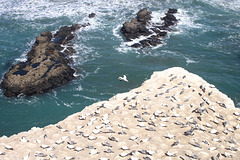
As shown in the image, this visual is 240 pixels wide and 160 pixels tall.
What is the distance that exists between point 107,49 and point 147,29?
551 inches

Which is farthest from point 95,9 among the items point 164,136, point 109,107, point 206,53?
point 164,136

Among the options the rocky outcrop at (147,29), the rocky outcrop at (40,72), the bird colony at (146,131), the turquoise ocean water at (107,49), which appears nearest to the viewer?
the bird colony at (146,131)

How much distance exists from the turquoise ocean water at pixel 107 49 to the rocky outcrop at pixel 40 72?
1570 mm

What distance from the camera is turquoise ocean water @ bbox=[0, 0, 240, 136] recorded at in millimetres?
35406

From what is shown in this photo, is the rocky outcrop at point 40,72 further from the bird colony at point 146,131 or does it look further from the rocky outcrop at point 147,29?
the bird colony at point 146,131

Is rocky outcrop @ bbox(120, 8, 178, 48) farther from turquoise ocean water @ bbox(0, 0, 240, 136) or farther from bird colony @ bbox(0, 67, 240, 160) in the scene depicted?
bird colony @ bbox(0, 67, 240, 160)

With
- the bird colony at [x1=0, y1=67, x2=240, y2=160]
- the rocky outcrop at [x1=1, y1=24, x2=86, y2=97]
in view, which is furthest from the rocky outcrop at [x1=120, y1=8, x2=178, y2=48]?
the bird colony at [x1=0, y1=67, x2=240, y2=160]

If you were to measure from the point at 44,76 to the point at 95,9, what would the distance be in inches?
1734

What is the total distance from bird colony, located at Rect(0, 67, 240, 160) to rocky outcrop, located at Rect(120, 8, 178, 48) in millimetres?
31742

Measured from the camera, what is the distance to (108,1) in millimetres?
84938

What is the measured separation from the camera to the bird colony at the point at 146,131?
15.4 metres

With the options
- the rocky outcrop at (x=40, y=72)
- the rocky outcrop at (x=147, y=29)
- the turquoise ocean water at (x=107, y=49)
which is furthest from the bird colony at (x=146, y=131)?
the rocky outcrop at (x=147, y=29)

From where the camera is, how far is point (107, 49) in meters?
52.4

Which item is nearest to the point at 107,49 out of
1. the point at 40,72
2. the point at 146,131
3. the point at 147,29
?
the point at 147,29
